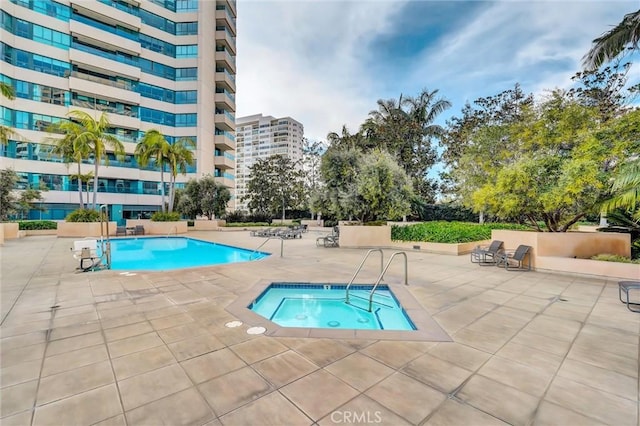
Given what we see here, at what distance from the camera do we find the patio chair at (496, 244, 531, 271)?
27.4 feet

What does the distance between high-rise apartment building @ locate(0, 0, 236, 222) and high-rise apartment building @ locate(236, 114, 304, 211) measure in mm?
54881

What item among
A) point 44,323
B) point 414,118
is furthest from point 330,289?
point 414,118

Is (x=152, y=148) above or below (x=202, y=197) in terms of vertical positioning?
above

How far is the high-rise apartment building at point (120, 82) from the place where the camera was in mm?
23578

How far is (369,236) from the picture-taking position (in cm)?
1317

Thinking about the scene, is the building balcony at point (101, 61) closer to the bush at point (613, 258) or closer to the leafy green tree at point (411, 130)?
the leafy green tree at point (411, 130)

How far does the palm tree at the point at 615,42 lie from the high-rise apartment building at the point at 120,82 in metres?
29.7

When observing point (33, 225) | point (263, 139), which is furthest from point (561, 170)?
point (263, 139)

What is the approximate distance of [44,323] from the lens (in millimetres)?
4168

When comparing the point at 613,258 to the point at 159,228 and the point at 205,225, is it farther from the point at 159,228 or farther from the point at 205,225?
the point at 205,225

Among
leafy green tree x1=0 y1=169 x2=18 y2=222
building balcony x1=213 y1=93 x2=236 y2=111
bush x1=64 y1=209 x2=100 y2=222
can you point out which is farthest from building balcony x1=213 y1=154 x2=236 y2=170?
leafy green tree x1=0 y1=169 x2=18 y2=222

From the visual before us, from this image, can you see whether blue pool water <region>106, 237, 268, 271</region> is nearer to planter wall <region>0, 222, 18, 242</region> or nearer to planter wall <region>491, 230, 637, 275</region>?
planter wall <region>0, 222, 18, 242</region>

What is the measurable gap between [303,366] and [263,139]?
320 ft

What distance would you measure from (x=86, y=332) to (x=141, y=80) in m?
32.9
